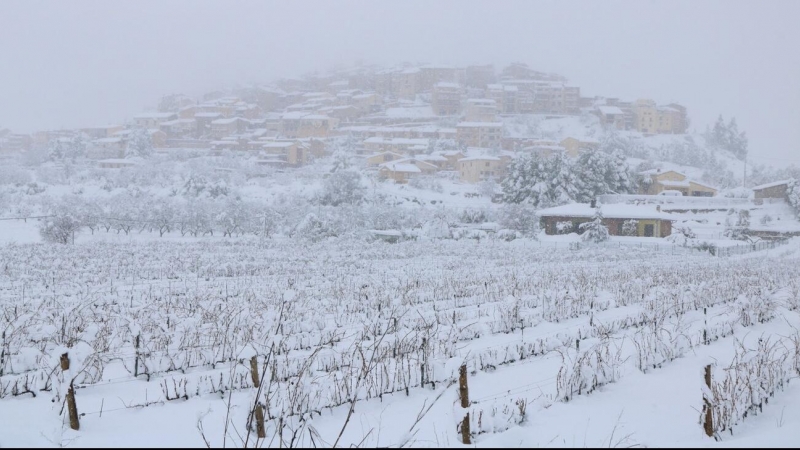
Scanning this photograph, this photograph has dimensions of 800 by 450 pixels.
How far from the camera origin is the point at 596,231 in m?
31.3

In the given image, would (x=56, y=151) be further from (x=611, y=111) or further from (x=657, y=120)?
(x=657, y=120)

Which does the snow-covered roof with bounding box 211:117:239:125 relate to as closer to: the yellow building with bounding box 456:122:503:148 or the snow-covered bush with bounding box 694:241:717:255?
the yellow building with bounding box 456:122:503:148

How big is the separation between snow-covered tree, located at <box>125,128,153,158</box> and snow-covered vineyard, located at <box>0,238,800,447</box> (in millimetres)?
51094

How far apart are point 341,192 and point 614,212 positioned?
58.4ft

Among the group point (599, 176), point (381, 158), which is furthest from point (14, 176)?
point (599, 176)

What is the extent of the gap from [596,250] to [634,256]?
7.13 feet

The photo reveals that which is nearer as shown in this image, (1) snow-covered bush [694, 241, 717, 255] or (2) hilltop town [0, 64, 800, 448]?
(2) hilltop town [0, 64, 800, 448]

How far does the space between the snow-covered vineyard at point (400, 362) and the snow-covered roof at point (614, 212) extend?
1872 cm

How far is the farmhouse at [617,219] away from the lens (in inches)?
1337

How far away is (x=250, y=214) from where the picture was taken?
114ft

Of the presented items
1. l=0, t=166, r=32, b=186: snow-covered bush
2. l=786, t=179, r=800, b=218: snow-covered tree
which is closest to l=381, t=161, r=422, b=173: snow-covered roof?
l=786, t=179, r=800, b=218: snow-covered tree

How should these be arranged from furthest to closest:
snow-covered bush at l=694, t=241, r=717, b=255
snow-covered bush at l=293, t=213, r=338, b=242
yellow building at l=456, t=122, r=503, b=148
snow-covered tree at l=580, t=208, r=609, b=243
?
yellow building at l=456, t=122, r=503, b=148 → snow-covered tree at l=580, t=208, r=609, b=243 → snow-covered bush at l=293, t=213, r=338, b=242 → snow-covered bush at l=694, t=241, r=717, b=255

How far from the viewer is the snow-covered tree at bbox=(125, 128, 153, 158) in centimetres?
6264

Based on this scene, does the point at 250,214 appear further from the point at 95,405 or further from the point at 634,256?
the point at 95,405
